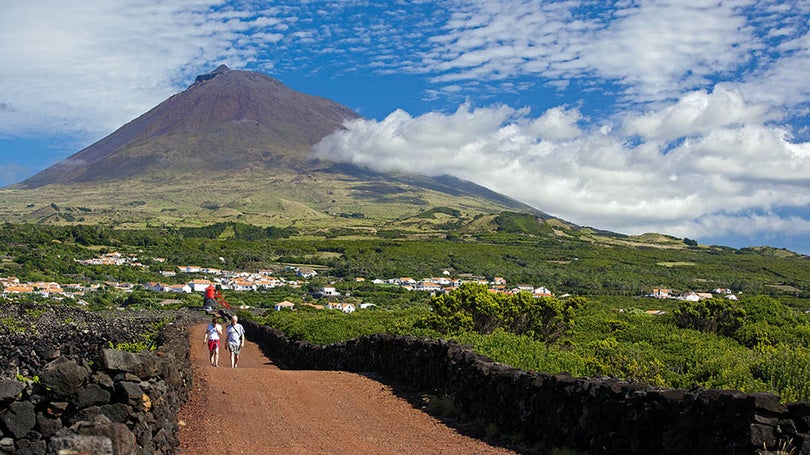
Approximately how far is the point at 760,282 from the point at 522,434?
12714cm

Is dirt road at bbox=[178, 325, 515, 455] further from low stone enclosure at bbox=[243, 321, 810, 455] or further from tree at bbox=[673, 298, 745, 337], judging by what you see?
tree at bbox=[673, 298, 745, 337]

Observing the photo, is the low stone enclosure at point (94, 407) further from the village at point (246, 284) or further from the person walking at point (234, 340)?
the village at point (246, 284)

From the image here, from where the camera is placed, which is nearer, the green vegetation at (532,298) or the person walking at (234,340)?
the green vegetation at (532,298)

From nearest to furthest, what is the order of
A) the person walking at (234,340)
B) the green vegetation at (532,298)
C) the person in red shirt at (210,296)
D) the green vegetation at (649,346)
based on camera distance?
the green vegetation at (649,346) < the green vegetation at (532,298) < the person walking at (234,340) < the person in red shirt at (210,296)

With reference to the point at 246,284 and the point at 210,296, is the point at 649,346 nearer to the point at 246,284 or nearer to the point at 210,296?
the point at 210,296

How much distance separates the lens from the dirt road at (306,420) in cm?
1069

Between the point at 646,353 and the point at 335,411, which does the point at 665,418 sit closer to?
the point at 335,411

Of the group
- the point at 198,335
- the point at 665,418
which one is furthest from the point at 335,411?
the point at 198,335

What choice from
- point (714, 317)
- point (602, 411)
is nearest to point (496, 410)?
point (602, 411)

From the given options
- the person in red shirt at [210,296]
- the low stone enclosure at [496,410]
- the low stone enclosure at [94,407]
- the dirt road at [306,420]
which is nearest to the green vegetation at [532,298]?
the low stone enclosure at [496,410]

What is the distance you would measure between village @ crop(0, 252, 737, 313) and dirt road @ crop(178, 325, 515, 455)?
73.9 m

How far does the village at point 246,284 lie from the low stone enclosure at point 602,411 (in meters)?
76.7

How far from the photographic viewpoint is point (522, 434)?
11.1 metres

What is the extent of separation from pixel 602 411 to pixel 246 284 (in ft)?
380
